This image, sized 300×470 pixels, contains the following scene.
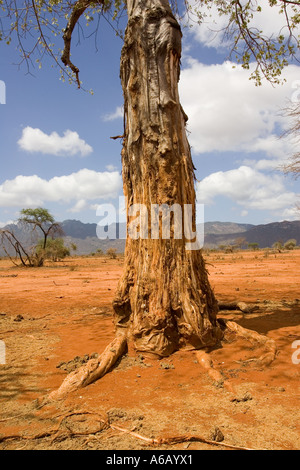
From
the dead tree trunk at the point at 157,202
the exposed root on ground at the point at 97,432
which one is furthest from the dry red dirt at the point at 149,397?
the dead tree trunk at the point at 157,202

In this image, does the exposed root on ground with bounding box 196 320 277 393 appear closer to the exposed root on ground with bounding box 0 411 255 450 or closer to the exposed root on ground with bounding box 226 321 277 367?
the exposed root on ground with bounding box 226 321 277 367

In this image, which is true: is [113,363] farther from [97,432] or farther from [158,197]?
[158,197]

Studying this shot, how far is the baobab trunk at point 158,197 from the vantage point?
3.77 meters

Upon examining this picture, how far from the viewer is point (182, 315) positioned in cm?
379

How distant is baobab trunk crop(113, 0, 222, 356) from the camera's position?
377cm

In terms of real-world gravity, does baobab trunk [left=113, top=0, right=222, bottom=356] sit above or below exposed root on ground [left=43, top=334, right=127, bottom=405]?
above

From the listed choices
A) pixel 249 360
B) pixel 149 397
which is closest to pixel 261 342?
pixel 249 360

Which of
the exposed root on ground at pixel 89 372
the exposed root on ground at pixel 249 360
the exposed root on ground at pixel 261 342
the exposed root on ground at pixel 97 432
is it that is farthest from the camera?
the exposed root on ground at pixel 261 342

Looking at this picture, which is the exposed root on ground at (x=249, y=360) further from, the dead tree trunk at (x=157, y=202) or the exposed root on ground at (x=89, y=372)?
the exposed root on ground at (x=89, y=372)

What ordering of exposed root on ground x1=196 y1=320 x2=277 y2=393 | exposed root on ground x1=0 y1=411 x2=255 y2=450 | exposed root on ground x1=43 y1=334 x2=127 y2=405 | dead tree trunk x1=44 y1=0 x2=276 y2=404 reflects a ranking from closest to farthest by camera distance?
exposed root on ground x1=0 y1=411 x2=255 y2=450 < exposed root on ground x1=43 y1=334 x2=127 y2=405 < exposed root on ground x1=196 y1=320 x2=277 y2=393 < dead tree trunk x1=44 y1=0 x2=276 y2=404

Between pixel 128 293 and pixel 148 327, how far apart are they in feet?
1.95

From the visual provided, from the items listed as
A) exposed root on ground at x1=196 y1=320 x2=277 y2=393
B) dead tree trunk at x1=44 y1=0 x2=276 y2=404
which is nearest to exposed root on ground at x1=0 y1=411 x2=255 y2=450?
exposed root on ground at x1=196 y1=320 x2=277 y2=393

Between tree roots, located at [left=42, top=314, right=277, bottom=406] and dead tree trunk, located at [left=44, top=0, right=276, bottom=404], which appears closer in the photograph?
tree roots, located at [left=42, top=314, right=277, bottom=406]

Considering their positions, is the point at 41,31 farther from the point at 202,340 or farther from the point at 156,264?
the point at 202,340
